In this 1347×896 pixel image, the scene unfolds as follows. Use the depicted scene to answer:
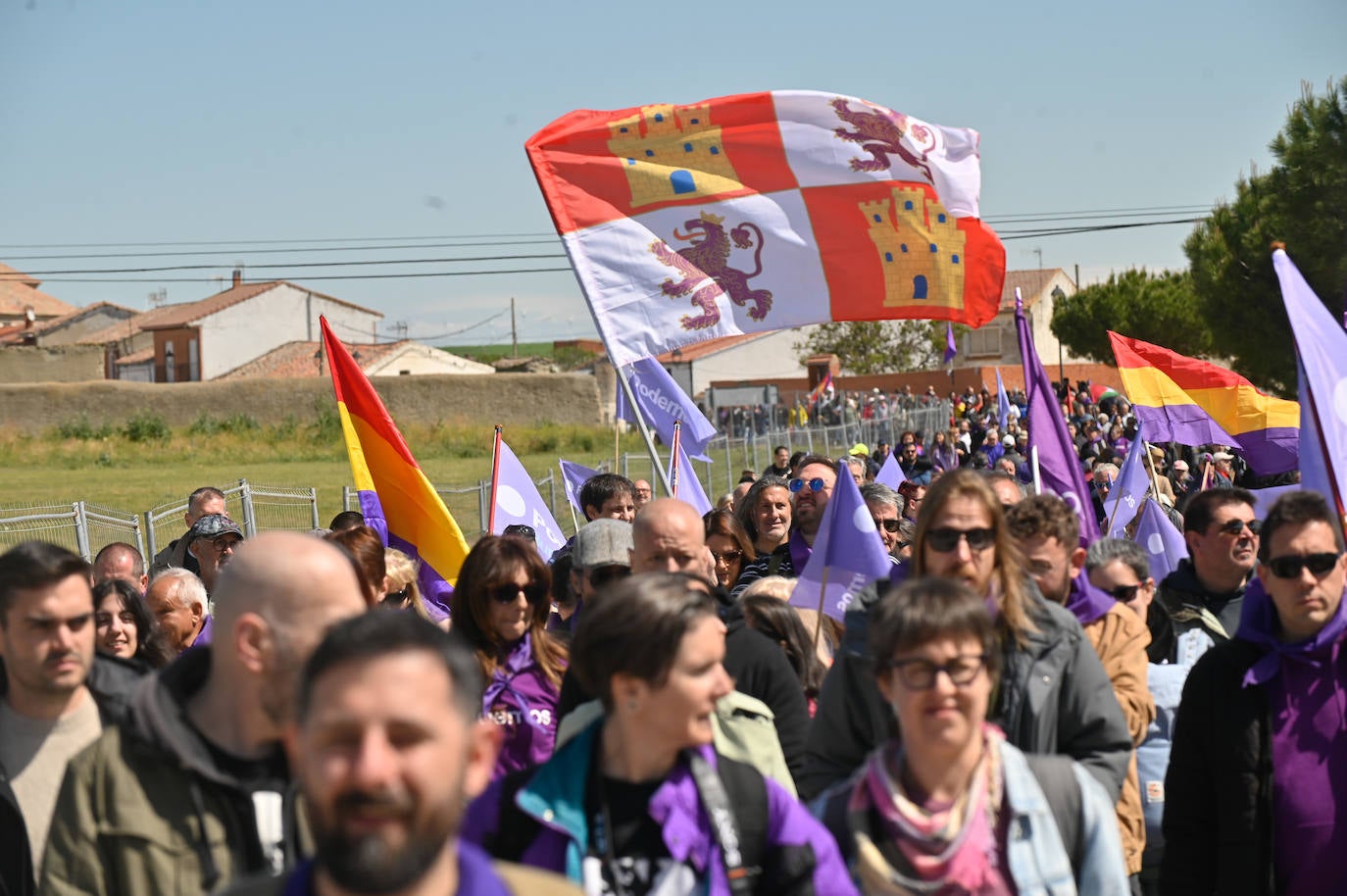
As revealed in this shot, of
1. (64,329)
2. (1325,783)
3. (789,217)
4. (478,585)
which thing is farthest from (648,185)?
(64,329)

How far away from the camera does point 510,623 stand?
4.76 metres

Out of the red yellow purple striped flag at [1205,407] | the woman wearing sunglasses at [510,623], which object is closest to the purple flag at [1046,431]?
the woman wearing sunglasses at [510,623]

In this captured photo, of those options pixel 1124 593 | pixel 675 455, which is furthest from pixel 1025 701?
pixel 675 455

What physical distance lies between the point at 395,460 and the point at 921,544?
4.87 metres

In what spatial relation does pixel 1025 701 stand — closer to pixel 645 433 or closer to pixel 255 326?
pixel 645 433

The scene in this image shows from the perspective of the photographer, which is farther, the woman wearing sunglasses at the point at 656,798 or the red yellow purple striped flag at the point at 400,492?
the red yellow purple striped flag at the point at 400,492

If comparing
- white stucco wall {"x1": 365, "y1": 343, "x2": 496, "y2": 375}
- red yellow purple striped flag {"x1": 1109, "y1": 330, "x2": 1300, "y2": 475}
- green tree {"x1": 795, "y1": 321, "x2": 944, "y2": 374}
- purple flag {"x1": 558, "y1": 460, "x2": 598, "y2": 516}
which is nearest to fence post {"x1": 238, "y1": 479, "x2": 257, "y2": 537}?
purple flag {"x1": 558, "y1": 460, "x2": 598, "y2": 516}

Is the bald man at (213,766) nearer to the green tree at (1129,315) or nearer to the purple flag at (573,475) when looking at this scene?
the purple flag at (573,475)

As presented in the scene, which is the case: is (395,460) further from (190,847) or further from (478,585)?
(190,847)

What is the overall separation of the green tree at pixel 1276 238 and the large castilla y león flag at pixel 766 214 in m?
17.0

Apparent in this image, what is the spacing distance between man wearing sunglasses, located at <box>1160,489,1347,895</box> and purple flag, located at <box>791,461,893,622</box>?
78.3 inches

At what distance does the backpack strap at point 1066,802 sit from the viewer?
3.09 m

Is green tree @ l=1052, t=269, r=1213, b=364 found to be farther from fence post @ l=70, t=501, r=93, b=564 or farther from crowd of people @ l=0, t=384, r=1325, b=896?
crowd of people @ l=0, t=384, r=1325, b=896

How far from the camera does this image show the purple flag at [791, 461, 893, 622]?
589 cm
